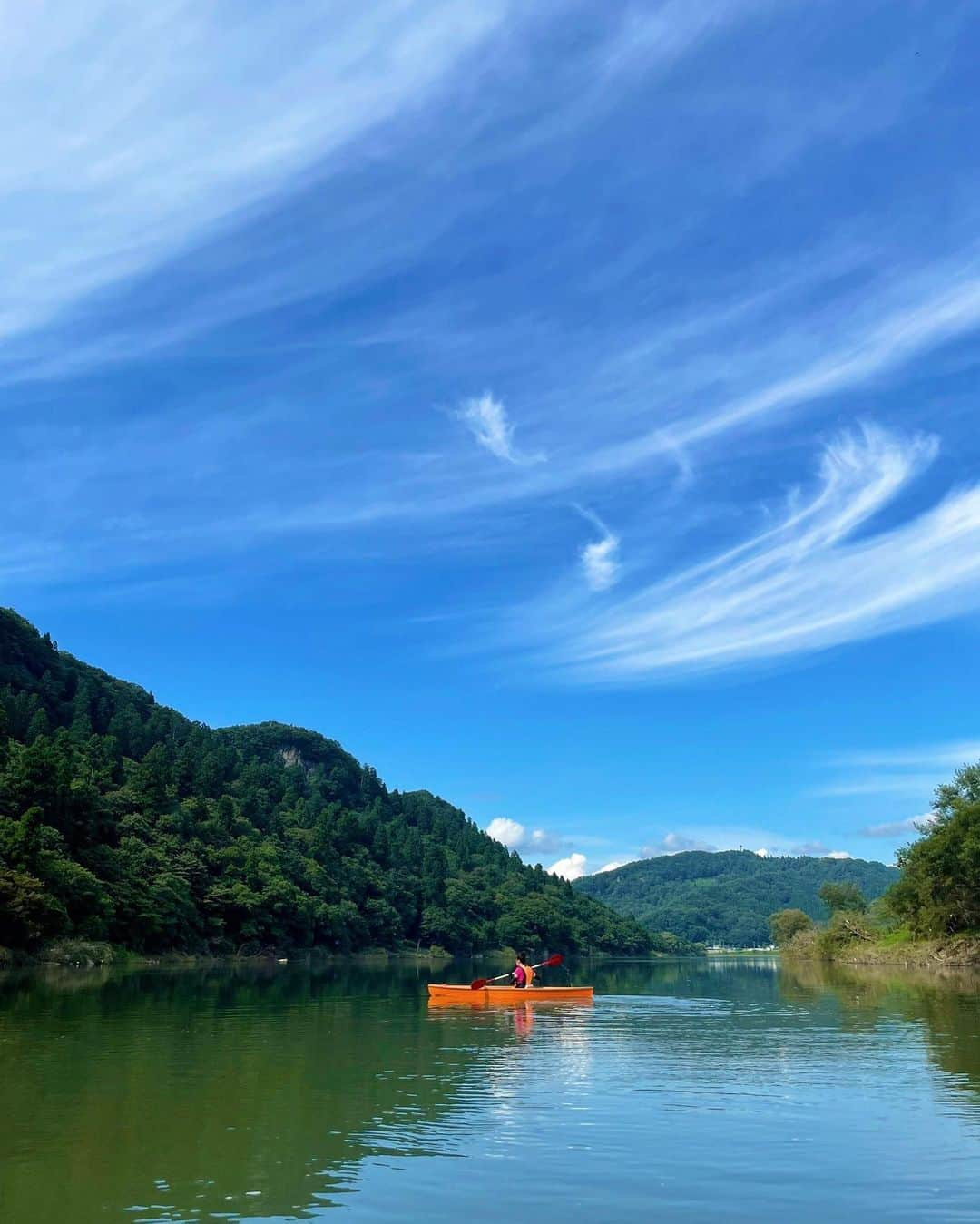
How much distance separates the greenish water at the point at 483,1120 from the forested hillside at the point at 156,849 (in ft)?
162

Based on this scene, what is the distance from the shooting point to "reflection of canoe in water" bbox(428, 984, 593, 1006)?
5347 cm

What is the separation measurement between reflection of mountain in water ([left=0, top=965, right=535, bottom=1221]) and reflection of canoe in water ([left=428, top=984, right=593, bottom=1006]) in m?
9.53

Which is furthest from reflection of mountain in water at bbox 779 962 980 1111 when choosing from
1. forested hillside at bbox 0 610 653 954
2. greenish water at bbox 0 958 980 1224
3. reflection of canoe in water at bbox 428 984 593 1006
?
forested hillside at bbox 0 610 653 954

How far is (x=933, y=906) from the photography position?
87.3 m

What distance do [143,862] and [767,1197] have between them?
335ft

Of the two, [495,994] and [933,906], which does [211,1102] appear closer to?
[495,994]

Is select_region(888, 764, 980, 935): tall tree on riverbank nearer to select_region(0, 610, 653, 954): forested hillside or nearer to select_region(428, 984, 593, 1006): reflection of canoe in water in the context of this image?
select_region(428, 984, 593, 1006): reflection of canoe in water

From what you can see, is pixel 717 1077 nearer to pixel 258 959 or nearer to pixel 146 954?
pixel 146 954

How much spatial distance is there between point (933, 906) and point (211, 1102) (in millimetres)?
81292

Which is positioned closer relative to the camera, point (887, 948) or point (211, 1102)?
point (211, 1102)

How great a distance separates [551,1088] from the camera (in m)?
23.9

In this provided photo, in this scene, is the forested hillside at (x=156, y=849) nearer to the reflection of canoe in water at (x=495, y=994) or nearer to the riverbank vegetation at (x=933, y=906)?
the reflection of canoe in water at (x=495, y=994)

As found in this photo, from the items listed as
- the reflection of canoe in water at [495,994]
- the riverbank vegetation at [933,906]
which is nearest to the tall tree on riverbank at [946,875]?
the riverbank vegetation at [933,906]

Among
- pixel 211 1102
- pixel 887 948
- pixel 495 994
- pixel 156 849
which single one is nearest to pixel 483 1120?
pixel 211 1102
